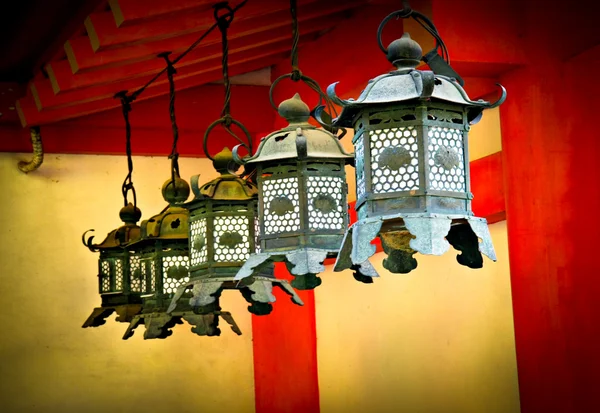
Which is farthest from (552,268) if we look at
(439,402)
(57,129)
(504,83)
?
(57,129)

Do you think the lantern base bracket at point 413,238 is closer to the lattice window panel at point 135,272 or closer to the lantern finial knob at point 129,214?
the lattice window panel at point 135,272

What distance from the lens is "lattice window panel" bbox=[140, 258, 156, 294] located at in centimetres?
522

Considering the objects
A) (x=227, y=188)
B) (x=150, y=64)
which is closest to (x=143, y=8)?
(x=150, y=64)

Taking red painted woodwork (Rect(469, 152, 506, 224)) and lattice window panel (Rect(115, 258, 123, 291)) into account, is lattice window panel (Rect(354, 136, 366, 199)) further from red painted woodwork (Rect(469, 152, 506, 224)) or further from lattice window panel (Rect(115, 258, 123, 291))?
lattice window panel (Rect(115, 258, 123, 291))

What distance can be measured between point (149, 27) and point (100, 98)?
3.70 ft

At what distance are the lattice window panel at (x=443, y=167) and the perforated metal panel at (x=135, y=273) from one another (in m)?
2.88

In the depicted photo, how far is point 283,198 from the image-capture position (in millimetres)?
3758

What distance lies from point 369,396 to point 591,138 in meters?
2.54

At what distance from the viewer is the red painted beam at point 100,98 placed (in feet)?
22.4

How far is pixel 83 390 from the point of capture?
735 cm

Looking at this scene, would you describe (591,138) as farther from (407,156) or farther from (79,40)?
(79,40)

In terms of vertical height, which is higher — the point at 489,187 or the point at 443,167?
the point at 489,187

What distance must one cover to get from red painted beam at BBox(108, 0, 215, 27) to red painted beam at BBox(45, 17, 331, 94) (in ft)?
2.29

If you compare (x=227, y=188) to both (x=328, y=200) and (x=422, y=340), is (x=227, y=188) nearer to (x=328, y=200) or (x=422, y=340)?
(x=328, y=200)
